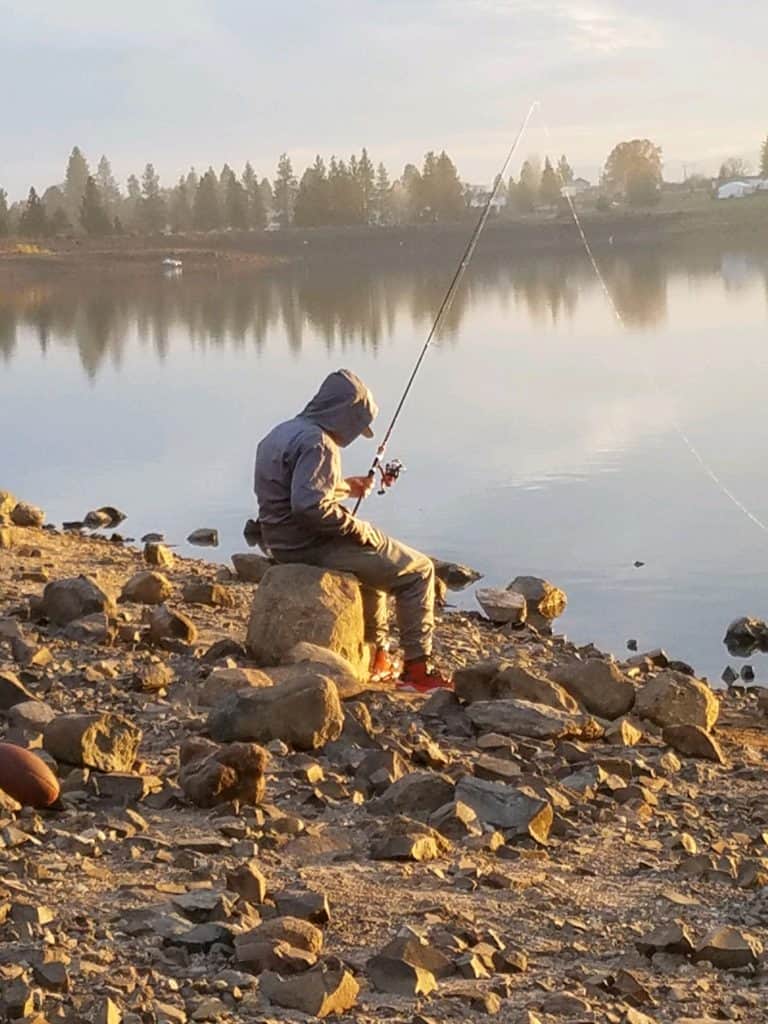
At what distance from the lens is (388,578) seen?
7.49 metres

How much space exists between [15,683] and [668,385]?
16843 millimetres

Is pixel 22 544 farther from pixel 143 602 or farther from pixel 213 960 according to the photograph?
pixel 213 960

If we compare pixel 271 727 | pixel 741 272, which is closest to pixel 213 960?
pixel 271 727

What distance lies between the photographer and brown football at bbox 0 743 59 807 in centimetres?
493

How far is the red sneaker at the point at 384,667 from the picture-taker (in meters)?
7.66

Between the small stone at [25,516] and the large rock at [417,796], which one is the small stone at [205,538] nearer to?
the small stone at [25,516]

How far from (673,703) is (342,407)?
6.58ft

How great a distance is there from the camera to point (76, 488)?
1734 centimetres

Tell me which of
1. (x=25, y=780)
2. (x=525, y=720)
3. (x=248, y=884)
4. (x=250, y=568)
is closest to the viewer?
(x=248, y=884)

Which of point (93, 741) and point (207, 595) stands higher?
point (93, 741)

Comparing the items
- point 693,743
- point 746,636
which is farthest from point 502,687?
point 746,636

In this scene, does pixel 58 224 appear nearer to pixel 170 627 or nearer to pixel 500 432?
pixel 500 432

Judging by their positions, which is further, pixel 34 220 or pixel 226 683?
pixel 34 220

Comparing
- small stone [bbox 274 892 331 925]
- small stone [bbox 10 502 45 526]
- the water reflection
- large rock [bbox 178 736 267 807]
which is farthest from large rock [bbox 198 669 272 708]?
the water reflection
